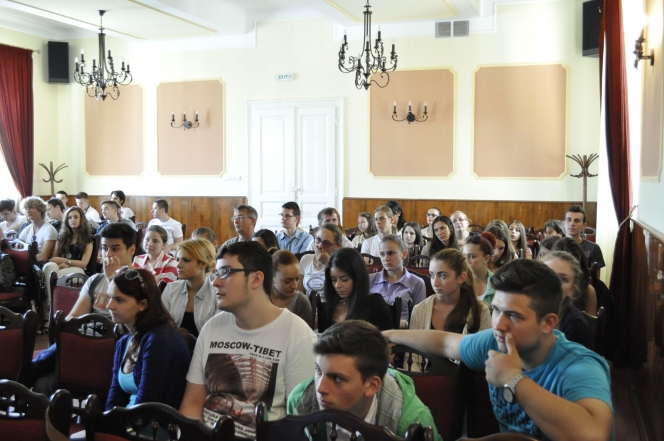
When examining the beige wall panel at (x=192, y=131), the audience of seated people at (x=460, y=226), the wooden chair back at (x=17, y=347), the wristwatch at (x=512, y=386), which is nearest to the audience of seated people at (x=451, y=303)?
the wristwatch at (x=512, y=386)

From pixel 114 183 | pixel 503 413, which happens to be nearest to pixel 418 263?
pixel 503 413

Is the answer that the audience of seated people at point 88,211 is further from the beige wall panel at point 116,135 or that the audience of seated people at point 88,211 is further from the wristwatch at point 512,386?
the wristwatch at point 512,386

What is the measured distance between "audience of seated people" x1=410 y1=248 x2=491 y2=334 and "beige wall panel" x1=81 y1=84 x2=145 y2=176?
9214 mm

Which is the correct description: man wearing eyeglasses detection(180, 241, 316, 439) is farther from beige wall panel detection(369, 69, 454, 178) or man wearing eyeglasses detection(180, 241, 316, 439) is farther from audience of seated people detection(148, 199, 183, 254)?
beige wall panel detection(369, 69, 454, 178)

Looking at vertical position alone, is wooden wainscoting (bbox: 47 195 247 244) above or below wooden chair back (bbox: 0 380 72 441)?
above

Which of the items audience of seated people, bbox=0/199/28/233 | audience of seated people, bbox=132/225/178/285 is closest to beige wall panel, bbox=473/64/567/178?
audience of seated people, bbox=132/225/178/285

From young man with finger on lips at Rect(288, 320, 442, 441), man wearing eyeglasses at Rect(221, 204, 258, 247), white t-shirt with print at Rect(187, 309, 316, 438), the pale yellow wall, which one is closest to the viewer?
young man with finger on lips at Rect(288, 320, 442, 441)

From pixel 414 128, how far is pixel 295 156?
2.05 meters

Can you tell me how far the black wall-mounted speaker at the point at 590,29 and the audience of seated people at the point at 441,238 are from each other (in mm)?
4321

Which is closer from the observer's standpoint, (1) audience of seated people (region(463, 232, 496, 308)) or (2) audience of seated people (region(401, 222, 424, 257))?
(1) audience of seated people (region(463, 232, 496, 308))

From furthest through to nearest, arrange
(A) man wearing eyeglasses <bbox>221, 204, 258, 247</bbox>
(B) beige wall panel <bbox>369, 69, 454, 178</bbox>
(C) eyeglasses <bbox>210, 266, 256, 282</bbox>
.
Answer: (B) beige wall panel <bbox>369, 69, 454, 178</bbox>, (A) man wearing eyeglasses <bbox>221, 204, 258, 247</bbox>, (C) eyeglasses <bbox>210, 266, 256, 282</bbox>

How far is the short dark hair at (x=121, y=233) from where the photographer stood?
4008mm

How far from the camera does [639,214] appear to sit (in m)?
4.68

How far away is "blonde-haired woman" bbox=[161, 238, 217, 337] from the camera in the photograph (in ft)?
11.7
